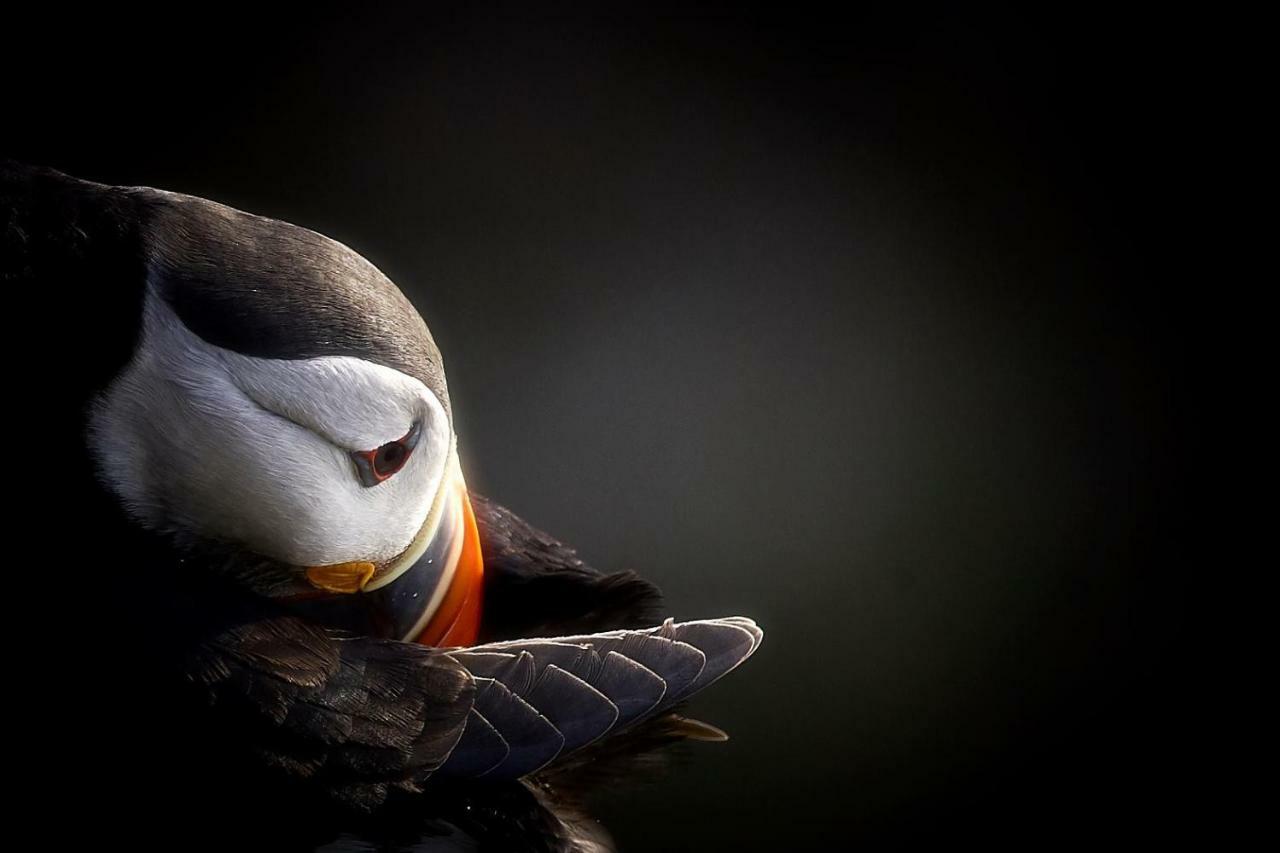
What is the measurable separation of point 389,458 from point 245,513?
0.11 metres

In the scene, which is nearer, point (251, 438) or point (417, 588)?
point (251, 438)

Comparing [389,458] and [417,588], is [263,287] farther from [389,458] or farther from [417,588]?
[417,588]

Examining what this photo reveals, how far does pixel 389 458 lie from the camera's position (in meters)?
0.83

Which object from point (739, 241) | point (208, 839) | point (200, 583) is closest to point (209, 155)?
point (739, 241)

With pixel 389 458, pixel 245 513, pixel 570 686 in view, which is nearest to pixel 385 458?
pixel 389 458

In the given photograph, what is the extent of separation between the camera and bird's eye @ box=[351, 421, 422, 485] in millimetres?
821

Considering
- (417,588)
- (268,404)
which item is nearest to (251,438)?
(268,404)

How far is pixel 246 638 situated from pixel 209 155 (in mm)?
852

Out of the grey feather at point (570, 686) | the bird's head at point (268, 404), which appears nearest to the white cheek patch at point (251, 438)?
the bird's head at point (268, 404)

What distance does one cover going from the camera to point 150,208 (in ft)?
2.58

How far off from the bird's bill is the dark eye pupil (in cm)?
7

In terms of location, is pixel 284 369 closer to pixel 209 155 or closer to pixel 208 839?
pixel 208 839

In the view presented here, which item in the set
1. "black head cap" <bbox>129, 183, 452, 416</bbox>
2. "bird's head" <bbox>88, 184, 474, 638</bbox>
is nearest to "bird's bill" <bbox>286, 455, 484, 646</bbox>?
"bird's head" <bbox>88, 184, 474, 638</bbox>

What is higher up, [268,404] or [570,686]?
[268,404]
